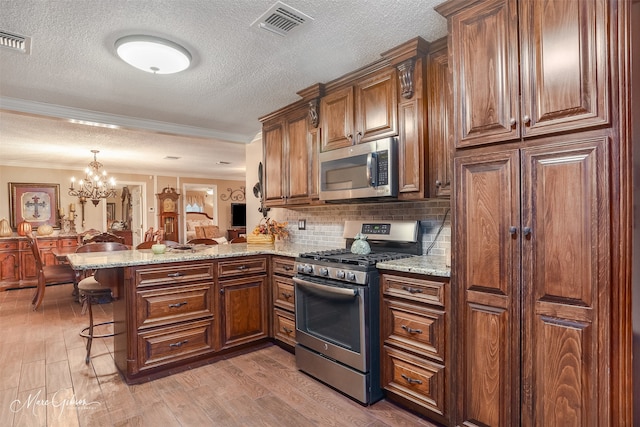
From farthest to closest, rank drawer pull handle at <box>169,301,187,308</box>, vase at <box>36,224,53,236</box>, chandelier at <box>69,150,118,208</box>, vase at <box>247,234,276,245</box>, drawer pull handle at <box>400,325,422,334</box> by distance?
vase at <box>36,224,53,236</box>
chandelier at <box>69,150,118,208</box>
vase at <box>247,234,276,245</box>
drawer pull handle at <box>169,301,187,308</box>
drawer pull handle at <box>400,325,422,334</box>

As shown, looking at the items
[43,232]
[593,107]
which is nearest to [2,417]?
[593,107]

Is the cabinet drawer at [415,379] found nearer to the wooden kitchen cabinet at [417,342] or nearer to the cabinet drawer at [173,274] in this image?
the wooden kitchen cabinet at [417,342]

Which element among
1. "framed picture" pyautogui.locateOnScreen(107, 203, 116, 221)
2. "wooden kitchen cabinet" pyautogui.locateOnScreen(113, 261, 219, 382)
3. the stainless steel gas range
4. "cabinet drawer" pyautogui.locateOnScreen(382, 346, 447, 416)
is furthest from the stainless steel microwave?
"framed picture" pyautogui.locateOnScreen(107, 203, 116, 221)

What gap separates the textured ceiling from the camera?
6.12 ft

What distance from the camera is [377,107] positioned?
247 centimetres

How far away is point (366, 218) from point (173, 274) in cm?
159

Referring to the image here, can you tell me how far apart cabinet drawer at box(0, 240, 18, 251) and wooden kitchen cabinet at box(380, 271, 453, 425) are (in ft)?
21.2

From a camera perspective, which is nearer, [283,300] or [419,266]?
[419,266]

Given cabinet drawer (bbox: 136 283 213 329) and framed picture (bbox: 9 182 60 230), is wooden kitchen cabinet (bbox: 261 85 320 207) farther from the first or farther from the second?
framed picture (bbox: 9 182 60 230)

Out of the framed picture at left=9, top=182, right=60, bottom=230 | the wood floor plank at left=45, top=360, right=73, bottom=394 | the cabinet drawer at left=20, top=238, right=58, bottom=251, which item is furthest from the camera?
the framed picture at left=9, top=182, right=60, bottom=230

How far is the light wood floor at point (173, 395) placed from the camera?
6.68 ft

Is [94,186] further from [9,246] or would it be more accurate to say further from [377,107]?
[377,107]

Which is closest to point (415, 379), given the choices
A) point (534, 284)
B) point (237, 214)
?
point (534, 284)

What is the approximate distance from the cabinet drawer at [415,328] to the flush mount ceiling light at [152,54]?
2.02 meters
